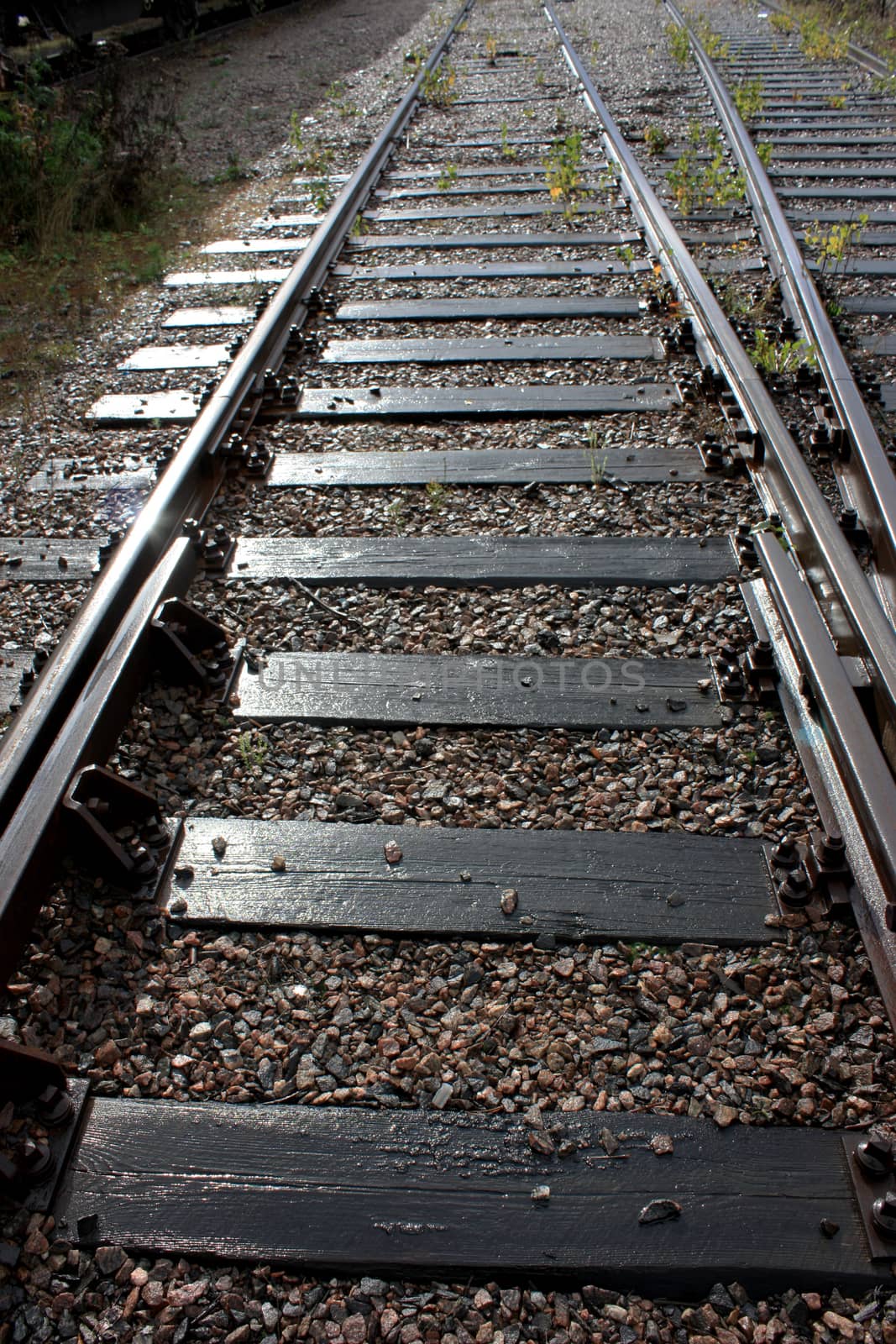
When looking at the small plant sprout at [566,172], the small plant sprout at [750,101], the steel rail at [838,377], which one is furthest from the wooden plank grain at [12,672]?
the small plant sprout at [750,101]

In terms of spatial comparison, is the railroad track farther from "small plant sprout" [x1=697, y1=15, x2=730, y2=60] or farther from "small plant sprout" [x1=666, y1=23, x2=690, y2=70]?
"small plant sprout" [x1=697, y1=15, x2=730, y2=60]


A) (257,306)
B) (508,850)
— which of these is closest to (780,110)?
(257,306)

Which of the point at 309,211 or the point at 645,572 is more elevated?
the point at 309,211

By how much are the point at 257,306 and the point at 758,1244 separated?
4.93 metres

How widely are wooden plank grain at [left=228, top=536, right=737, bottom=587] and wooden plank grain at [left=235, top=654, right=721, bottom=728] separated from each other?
42 cm

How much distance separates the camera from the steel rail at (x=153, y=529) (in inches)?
88.7

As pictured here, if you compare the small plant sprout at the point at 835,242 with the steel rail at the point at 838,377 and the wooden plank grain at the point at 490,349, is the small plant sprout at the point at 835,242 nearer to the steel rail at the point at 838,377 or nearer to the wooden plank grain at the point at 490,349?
the steel rail at the point at 838,377

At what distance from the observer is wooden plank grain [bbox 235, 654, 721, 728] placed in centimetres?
257

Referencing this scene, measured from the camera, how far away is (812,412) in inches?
155

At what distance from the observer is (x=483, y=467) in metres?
3.72

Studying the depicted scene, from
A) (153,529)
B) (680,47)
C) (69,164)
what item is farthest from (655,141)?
(153,529)

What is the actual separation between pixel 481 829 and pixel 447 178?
21.5 feet

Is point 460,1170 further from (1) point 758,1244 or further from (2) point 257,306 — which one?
(2) point 257,306

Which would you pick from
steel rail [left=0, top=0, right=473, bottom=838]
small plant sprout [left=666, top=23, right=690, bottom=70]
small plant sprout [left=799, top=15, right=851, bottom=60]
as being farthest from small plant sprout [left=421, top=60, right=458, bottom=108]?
steel rail [left=0, top=0, right=473, bottom=838]
